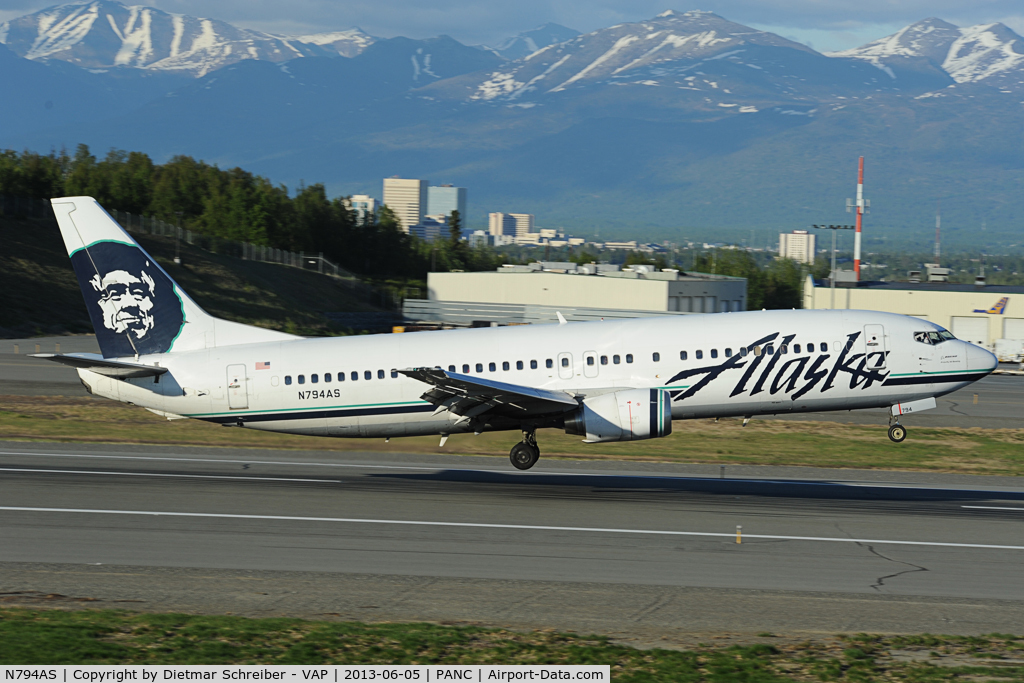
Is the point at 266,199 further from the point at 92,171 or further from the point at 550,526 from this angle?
the point at 550,526

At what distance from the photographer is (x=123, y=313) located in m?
30.9

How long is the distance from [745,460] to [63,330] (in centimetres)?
7292

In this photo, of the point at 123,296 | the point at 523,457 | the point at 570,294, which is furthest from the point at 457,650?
the point at 570,294

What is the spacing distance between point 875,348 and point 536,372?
34.4 feet

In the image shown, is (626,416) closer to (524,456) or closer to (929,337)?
(524,456)

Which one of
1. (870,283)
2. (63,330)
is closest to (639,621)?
(63,330)

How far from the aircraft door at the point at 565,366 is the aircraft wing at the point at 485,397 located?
0.51m

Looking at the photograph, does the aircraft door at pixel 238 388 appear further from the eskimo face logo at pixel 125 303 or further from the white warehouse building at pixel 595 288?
the white warehouse building at pixel 595 288

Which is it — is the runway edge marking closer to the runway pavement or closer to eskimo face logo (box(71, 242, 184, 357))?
the runway pavement

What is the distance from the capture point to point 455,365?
30422mm

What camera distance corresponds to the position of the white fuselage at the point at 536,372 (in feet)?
99.0

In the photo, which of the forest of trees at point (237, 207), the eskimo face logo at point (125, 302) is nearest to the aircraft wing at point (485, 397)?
the eskimo face logo at point (125, 302)

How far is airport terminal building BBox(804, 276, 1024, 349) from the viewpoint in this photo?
3824 inches

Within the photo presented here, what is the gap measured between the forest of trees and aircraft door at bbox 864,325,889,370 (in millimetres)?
132236
